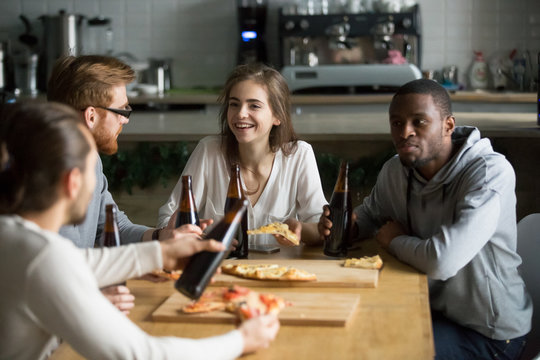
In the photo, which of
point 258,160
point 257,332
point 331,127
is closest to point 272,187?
point 258,160

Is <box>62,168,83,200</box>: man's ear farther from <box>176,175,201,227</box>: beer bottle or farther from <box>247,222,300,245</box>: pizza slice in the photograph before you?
<box>247,222,300,245</box>: pizza slice

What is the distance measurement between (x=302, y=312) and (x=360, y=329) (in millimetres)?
133

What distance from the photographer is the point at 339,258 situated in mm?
2156

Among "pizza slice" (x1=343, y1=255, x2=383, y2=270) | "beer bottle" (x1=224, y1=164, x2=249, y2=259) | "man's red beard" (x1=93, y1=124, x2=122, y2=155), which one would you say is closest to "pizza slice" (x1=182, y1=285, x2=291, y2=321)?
"pizza slice" (x1=343, y1=255, x2=383, y2=270)

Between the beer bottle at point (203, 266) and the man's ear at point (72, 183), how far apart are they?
32 centimetres

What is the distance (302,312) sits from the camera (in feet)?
5.16

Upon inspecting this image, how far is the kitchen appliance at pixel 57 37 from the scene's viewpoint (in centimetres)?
666

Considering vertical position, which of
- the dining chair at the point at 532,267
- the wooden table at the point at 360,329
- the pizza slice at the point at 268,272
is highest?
the pizza slice at the point at 268,272

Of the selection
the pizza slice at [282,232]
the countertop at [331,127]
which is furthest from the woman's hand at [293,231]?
the countertop at [331,127]

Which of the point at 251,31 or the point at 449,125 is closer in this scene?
the point at 449,125

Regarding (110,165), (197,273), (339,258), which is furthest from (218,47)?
(197,273)

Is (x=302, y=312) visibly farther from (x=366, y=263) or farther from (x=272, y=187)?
(x=272, y=187)

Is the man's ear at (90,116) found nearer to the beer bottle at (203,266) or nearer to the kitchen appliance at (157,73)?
the beer bottle at (203,266)

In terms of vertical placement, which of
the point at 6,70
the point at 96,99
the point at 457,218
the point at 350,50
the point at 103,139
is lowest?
the point at 457,218
